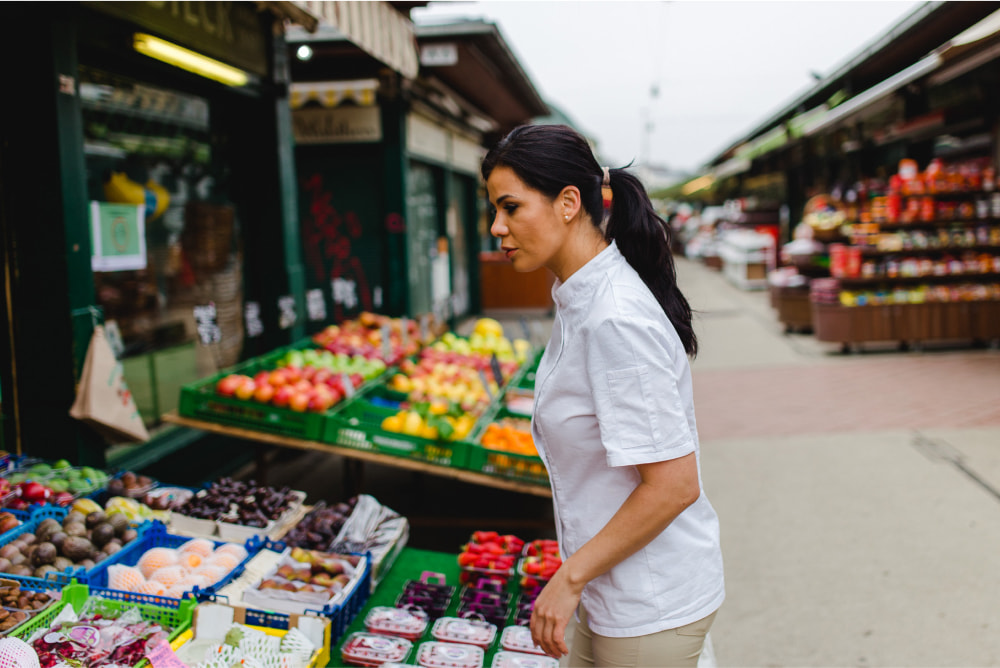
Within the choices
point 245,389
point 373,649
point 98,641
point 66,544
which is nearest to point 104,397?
point 245,389

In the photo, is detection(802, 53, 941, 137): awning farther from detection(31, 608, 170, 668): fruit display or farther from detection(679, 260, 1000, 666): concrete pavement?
detection(31, 608, 170, 668): fruit display

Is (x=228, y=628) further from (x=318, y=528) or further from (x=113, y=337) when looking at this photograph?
(x=113, y=337)

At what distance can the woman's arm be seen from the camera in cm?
152

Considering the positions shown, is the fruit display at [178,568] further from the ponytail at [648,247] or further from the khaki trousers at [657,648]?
the ponytail at [648,247]

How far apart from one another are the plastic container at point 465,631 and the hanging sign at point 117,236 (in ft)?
9.92

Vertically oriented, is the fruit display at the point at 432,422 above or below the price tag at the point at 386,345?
below

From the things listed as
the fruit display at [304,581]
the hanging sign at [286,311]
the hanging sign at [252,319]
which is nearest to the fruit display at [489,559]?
the fruit display at [304,581]

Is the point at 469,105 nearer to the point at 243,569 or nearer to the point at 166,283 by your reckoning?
the point at 166,283

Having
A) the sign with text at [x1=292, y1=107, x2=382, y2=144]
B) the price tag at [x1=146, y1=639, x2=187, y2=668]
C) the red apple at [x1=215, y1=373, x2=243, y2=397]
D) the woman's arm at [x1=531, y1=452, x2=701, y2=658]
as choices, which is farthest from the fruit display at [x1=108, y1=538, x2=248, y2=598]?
the sign with text at [x1=292, y1=107, x2=382, y2=144]

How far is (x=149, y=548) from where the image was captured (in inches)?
124

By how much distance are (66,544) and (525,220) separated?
2.35 metres

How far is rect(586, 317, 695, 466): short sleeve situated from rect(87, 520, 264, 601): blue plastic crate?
1913 mm

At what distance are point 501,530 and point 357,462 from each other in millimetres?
1004

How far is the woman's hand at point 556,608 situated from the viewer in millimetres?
1557
